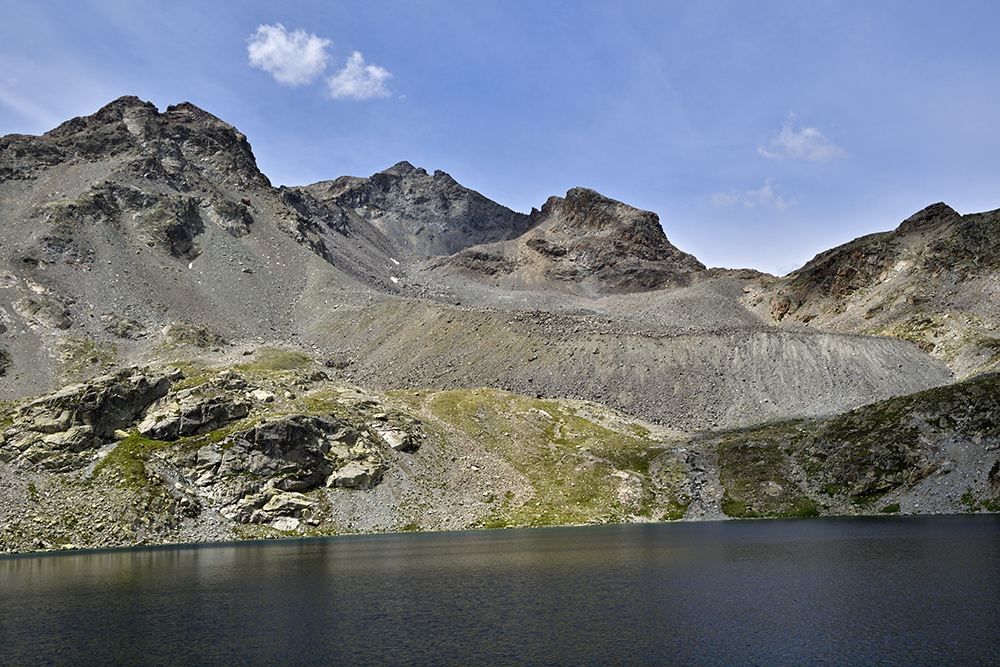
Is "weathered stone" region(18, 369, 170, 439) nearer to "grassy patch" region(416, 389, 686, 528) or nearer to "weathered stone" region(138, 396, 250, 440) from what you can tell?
"weathered stone" region(138, 396, 250, 440)

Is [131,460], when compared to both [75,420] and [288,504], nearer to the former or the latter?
[75,420]

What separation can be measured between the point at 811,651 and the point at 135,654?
3034 cm

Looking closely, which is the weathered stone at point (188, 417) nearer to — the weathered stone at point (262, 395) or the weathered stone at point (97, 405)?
the weathered stone at point (97, 405)

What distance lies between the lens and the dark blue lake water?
27.8 meters

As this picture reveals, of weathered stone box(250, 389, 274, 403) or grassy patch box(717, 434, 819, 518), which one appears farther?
weathered stone box(250, 389, 274, 403)

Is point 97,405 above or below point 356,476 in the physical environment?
above

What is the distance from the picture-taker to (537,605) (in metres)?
37.1

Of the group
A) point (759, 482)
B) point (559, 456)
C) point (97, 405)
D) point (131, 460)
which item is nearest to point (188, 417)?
point (131, 460)

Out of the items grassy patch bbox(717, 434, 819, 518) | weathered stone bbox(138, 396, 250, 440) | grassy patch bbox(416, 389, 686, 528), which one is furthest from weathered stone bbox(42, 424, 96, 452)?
grassy patch bbox(717, 434, 819, 518)

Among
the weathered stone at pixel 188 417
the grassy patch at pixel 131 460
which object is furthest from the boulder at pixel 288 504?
the weathered stone at pixel 188 417

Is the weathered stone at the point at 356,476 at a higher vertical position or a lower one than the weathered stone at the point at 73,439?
lower

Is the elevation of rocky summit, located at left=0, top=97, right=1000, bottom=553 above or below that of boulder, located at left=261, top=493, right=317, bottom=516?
above

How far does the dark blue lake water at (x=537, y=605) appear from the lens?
91.4 feet

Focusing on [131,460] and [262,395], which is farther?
[262,395]
